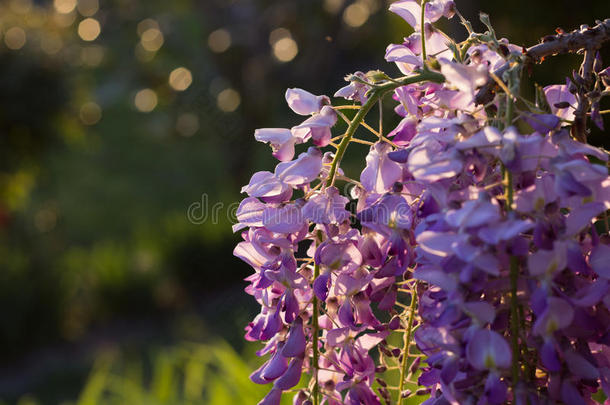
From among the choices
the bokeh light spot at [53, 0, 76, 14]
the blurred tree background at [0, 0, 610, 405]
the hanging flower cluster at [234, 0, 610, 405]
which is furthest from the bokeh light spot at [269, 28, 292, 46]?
the hanging flower cluster at [234, 0, 610, 405]

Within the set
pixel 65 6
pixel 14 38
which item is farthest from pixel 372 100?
pixel 65 6

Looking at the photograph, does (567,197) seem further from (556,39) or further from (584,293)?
(556,39)

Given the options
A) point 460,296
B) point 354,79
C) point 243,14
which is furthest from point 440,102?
point 243,14

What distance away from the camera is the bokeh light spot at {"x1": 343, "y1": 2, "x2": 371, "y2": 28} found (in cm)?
622

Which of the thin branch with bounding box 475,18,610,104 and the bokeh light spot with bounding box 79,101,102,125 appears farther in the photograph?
the bokeh light spot with bounding box 79,101,102,125

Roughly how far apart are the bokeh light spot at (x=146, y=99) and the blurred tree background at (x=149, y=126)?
2 centimetres

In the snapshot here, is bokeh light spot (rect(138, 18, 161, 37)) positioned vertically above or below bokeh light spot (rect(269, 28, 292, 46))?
above

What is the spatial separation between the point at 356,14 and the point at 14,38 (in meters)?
3.21

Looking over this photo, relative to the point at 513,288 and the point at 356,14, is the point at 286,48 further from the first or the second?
the point at 513,288

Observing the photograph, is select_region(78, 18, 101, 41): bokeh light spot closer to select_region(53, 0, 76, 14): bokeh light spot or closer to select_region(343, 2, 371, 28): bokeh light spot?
select_region(53, 0, 76, 14): bokeh light spot

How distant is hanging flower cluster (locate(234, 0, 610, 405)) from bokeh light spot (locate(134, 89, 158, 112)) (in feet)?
17.5

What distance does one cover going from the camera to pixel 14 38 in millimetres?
4895

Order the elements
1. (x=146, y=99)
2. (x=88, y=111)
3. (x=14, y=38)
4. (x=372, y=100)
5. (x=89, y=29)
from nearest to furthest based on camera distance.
Result: 1. (x=372, y=100)
2. (x=14, y=38)
3. (x=88, y=111)
4. (x=146, y=99)
5. (x=89, y=29)

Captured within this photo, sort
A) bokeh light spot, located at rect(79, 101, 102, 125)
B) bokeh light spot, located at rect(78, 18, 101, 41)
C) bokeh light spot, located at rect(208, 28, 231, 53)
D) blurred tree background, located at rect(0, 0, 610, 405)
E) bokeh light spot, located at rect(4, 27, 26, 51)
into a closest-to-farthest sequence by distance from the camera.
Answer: blurred tree background, located at rect(0, 0, 610, 405), bokeh light spot, located at rect(4, 27, 26, 51), bokeh light spot, located at rect(79, 101, 102, 125), bokeh light spot, located at rect(208, 28, 231, 53), bokeh light spot, located at rect(78, 18, 101, 41)
